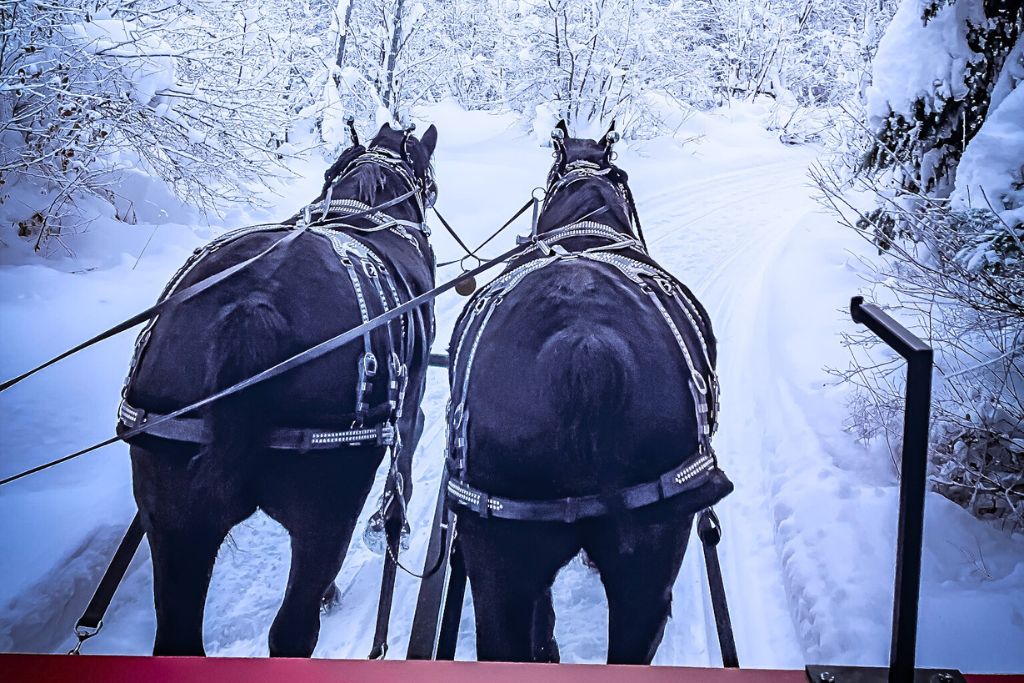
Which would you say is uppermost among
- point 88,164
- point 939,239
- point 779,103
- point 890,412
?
point 779,103

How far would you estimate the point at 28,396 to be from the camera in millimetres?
1563

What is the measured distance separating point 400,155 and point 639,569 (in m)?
1.37

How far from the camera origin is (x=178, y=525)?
1237 millimetres

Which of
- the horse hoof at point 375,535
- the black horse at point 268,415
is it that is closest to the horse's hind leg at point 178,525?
the black horse at point 268,415

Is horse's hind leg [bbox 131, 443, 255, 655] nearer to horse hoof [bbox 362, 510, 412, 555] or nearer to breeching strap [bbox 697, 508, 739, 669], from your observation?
horse hoof [bbox 362, 510, 412, 555]

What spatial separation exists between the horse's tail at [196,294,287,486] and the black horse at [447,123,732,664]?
0.38 meters

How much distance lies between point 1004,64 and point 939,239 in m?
0.45

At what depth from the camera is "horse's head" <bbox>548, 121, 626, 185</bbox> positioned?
72.5 inches

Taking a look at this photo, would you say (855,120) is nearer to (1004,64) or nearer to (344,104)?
(1004,64)

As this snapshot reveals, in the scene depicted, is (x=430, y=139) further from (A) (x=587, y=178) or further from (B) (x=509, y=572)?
(B) (x=509, y=572)

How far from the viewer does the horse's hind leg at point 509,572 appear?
3.82ft

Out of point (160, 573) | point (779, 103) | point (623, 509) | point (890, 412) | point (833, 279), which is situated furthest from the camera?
point (779, 103)

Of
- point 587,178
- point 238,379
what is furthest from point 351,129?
point 238,379

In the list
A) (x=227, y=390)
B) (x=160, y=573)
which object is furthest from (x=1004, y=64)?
(x=160, y=573)
